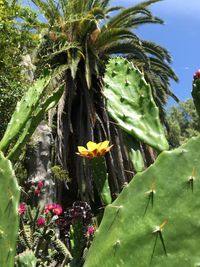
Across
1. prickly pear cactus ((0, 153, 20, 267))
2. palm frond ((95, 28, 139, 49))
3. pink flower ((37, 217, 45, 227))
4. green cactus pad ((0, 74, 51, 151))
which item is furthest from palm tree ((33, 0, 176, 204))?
prickly pear cactus ((0, 153, 20, 267))

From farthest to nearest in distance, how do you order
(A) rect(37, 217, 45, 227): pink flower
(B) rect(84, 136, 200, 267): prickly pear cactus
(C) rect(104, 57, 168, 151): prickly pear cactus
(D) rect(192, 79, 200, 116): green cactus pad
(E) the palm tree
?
(E) the palm tree, (A) rect(37, 217, 45, 227): pink flower, (C) rect(104, 57, 168, 151): prickly pear cactus, (D) rect(192, 79, 200, 116): green cactus pad, (B) rect(84, 136, 200, 267): prickly pear cactus

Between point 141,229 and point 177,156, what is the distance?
0.71ft

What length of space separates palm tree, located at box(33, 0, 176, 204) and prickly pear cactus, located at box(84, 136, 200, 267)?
31.8ft

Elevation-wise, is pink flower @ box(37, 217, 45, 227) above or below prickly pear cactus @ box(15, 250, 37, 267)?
above

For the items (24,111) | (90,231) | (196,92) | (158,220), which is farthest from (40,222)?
(158,220)

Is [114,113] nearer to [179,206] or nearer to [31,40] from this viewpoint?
[179,206]

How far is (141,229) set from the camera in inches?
55.1

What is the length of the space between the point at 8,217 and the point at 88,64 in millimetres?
10795

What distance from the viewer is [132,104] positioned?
7.41 feet

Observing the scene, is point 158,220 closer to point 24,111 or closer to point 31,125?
point 31,125

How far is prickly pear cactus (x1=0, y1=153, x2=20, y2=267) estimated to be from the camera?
155 cm

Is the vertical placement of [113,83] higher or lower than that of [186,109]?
lower

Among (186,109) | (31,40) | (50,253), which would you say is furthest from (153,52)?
(186,109)

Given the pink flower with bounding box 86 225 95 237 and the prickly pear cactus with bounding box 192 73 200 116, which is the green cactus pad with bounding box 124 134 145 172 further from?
the pink flower with bounding box 86 225 95 237
